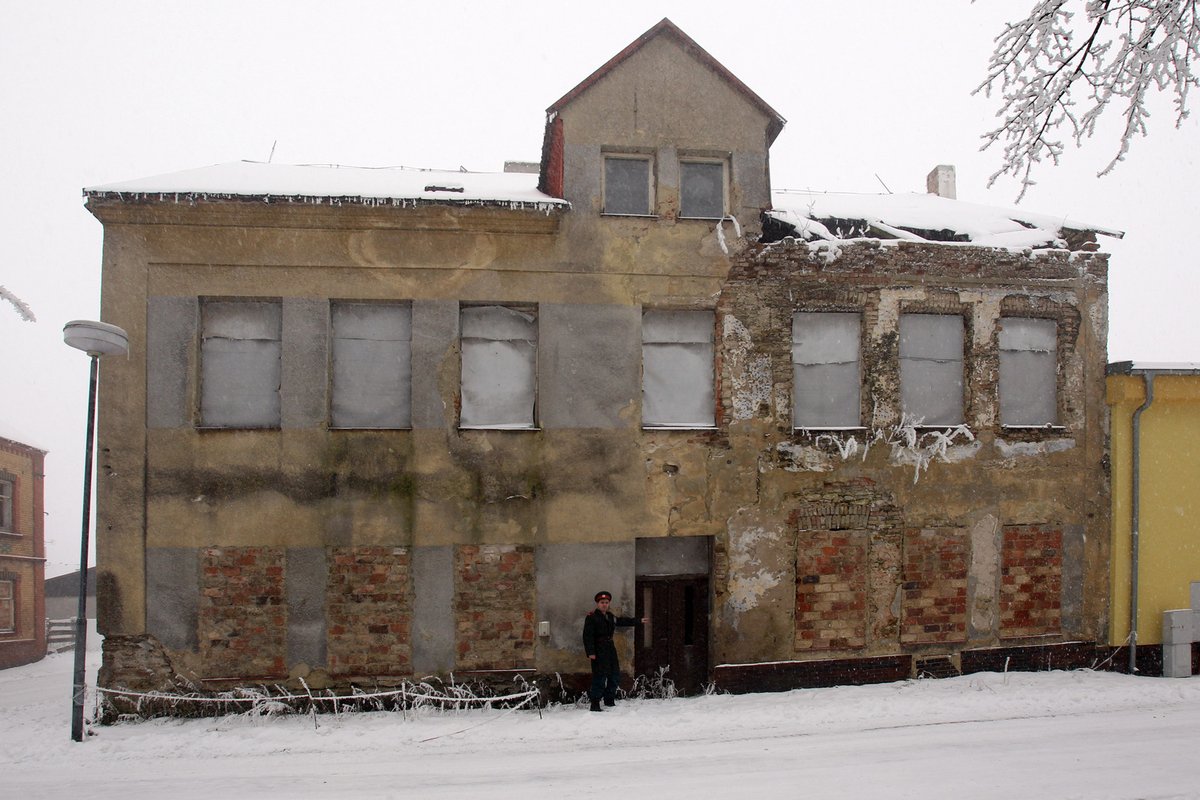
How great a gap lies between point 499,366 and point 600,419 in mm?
1572

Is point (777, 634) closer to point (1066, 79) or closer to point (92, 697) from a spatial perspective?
point (1066, 79)

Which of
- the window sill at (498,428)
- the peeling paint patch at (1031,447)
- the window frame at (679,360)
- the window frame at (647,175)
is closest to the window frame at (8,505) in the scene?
the window sill at (498,428)

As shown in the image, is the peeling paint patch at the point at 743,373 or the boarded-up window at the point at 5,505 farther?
the boarded-up window at the point at 5,505

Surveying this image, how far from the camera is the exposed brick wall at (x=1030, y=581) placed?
10.8 metres

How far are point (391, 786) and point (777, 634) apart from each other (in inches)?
217

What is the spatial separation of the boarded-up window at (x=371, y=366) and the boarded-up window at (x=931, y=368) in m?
7.12

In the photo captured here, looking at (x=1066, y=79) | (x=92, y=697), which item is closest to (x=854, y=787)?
(x=1066, y=79)

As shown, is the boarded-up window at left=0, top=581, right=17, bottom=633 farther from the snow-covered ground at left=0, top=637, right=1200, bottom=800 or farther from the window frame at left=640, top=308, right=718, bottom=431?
the window frame at left=640, top=308, right=718, bottom=431

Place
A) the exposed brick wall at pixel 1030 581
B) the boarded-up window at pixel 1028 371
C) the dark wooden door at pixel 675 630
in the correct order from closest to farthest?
the dark wooden door at pixel 675 630, the exposed brick wall at pixel 1030 581, the boarded-up window at pixel 1028 371

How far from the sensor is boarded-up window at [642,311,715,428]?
1048cm

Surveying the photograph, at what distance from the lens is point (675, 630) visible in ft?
34.3

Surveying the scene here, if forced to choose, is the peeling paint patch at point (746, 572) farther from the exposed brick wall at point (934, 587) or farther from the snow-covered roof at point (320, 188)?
the snow-covered roof at point (320, 188)

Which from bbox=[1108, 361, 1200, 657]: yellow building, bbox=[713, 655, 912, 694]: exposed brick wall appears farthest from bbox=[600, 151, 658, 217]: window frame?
bbox=[1108, 361, 1200, 657]: yellow building

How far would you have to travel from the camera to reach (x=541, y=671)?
9.86m
